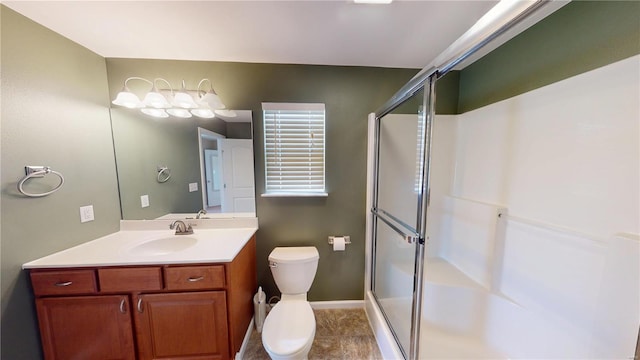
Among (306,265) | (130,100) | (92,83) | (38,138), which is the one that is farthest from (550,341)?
(92,83)

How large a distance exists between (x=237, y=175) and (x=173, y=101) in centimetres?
75

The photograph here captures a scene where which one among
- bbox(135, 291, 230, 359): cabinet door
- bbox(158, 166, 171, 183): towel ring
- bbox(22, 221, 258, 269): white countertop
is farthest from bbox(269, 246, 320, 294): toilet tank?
bbox(158, 166, 171, 183): towel ring

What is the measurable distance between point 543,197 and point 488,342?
1.10 m

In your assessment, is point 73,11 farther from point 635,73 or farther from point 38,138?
point 635,73

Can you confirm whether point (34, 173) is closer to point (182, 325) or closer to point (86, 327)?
point (86, 327)

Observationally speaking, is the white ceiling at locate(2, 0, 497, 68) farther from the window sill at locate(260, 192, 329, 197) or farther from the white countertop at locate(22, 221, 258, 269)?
the white countertop at locate(22, 221, 258, 269)

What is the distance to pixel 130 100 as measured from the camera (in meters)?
1.48

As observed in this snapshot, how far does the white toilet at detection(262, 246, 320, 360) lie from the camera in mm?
1229

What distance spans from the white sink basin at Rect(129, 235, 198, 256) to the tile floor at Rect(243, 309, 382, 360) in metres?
0.95

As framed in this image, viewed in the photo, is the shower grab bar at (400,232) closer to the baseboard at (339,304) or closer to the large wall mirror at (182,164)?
the baseboard at (339,304)

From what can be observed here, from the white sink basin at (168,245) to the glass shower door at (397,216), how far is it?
5.18 feet

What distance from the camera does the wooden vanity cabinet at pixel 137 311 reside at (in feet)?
3.97

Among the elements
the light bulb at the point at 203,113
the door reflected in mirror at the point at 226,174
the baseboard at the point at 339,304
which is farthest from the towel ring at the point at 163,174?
the baseboard at the point at 339,304

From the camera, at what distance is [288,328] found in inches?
53.7
